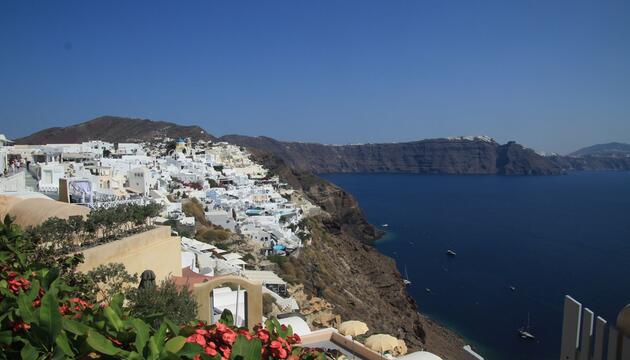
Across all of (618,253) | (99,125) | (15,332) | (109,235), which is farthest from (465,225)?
(99,125)

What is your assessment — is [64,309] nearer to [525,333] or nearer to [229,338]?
[229,338]

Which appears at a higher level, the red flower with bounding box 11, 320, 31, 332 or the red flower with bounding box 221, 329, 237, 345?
the red flower with bounding box 11, 320, 31, 332

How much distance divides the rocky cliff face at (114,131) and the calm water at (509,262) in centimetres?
3783

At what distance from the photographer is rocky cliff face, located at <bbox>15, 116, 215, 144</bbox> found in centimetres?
8169

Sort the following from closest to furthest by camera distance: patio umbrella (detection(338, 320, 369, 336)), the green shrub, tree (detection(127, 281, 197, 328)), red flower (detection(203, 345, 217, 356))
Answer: red flower (detection(203, 345, 217, 356)), tree (detection(127, 281, 197, 328)), patio umbrella (detection(338, 320, 369, 336)), the green shrub

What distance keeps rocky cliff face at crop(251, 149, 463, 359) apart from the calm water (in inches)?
88.9

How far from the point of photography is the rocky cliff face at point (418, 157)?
154250 millimetres

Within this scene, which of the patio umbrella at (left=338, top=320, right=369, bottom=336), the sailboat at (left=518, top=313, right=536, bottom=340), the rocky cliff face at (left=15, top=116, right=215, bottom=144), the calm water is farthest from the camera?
the rocky cliff face at (left=15, top=116, right=215, bottom=144)

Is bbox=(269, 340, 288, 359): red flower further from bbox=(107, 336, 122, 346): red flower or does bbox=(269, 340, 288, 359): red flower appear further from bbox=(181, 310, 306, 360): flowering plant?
bbox=(107, 336, 122, 346): red flower

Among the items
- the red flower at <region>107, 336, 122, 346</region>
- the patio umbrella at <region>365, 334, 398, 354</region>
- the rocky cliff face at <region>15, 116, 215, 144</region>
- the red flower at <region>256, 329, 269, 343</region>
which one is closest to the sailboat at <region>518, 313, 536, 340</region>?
the patio umbrella at <region>365, 334, 398, 354</region>

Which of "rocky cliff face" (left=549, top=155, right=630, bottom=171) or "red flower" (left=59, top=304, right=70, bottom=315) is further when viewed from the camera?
"rocky cliff face" (left=549, top=155, right=630, bottom=171)

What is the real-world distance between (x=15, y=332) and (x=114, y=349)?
482 mm

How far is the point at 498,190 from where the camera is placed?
98750 mm

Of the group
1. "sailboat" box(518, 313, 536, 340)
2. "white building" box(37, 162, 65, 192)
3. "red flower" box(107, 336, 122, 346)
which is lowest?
"sailboat" box(518, 313, 536, 340)
